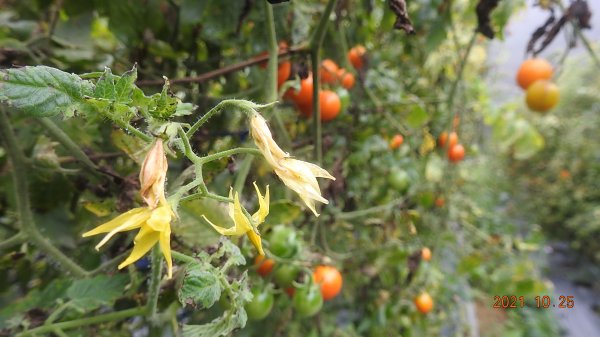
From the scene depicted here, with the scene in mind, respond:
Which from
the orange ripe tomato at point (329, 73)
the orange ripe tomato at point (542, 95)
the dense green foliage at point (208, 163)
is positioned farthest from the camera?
the orange ripe tomato at point (542, 95)

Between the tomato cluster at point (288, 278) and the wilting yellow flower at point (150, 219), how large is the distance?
312mm

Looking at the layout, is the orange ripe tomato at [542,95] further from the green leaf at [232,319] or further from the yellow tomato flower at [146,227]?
the yellow tomato flower at [146,227]

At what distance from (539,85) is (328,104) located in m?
0.93

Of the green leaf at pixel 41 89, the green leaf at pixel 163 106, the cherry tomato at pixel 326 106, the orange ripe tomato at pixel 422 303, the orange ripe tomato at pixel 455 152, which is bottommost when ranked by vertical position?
the orange ripe tomato at pixel 422 303

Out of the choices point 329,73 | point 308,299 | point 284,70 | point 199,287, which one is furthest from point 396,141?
point 199,287

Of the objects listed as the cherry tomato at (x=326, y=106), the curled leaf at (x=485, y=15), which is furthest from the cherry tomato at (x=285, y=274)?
the curled leaf at (x=485, y=15)

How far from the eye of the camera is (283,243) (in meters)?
0.59

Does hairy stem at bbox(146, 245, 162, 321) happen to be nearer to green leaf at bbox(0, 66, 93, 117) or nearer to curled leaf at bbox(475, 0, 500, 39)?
green leaf at bbox(0, 66, 93, 117)

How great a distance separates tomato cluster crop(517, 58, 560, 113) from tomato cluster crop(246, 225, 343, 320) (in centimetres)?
103

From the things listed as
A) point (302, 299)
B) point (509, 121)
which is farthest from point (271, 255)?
point (509, 121)

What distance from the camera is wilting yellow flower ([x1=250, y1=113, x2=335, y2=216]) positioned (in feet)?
0.93

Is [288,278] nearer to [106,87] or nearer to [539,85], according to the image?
[106,87]

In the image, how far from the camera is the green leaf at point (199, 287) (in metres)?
0.33

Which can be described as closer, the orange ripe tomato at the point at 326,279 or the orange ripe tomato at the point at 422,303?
the orange ripe tomato at the point at 326,279
